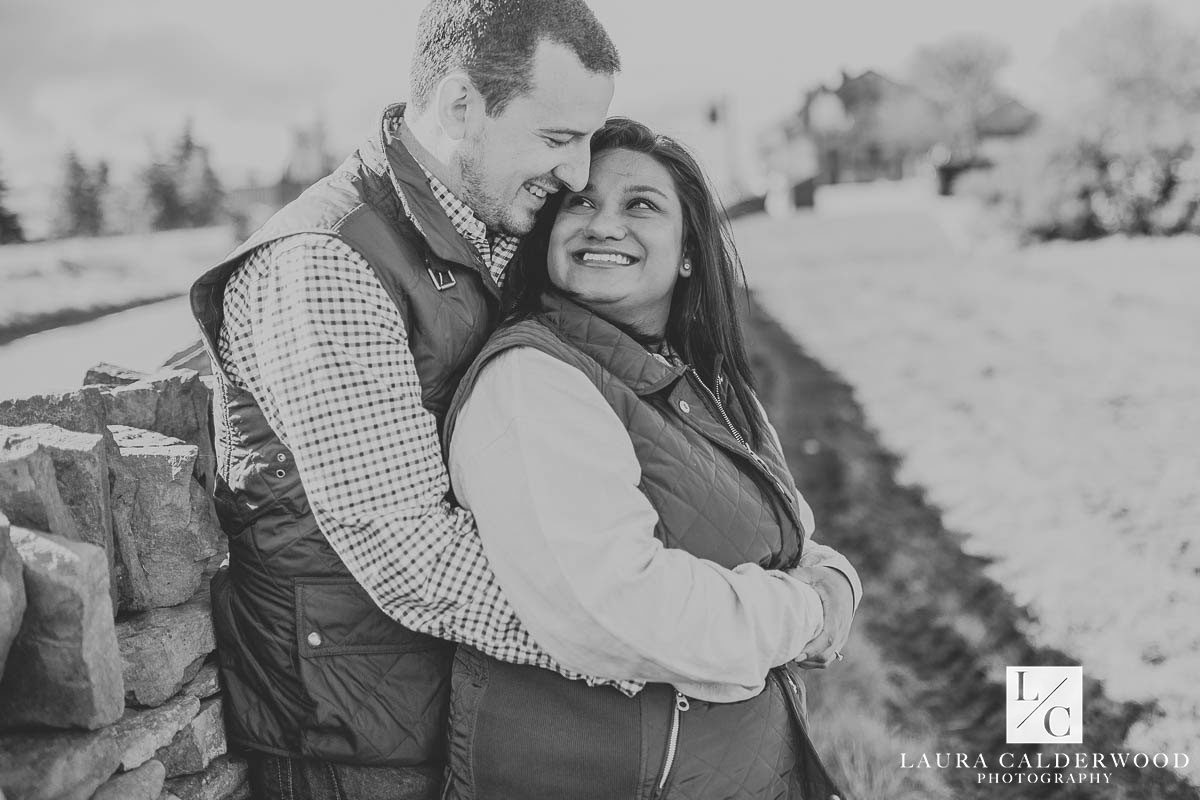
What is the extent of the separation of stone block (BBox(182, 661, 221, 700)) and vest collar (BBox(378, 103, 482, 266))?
3.90ft

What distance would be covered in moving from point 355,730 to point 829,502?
494 centimetres

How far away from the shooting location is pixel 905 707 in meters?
4.25

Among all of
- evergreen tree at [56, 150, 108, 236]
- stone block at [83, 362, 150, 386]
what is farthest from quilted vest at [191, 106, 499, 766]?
evergreen tree at [56, 150, 108, 236]

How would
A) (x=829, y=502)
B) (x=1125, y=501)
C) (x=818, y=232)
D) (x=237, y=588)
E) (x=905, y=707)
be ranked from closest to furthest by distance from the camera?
1. (x=237, y=588)
2. (x=905, y=707)
3. (x=1125, y=501)
4. (x=829, y=502)
5. (x=818, y=232)

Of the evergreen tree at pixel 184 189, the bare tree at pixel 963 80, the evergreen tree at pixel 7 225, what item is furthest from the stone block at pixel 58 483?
the bare tree at pixel 963 80

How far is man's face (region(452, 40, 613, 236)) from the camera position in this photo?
2.42 metres

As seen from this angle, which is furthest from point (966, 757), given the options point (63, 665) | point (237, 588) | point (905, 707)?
point (63, 665)

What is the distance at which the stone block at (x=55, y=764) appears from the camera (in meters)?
1.87

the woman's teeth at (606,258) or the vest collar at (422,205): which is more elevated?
the vest collar at (422,205)

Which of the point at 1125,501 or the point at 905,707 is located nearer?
the point at 905,707

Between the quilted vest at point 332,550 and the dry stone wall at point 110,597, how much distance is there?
6.4 inches

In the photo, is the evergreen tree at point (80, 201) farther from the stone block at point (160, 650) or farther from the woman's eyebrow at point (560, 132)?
the woman's eyebrow at point (560, 132)

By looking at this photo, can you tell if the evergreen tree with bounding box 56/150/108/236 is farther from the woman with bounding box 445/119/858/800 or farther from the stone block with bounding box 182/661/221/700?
the woman with bounding box 445/119/858/800

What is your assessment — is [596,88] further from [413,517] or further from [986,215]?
[986,215]
